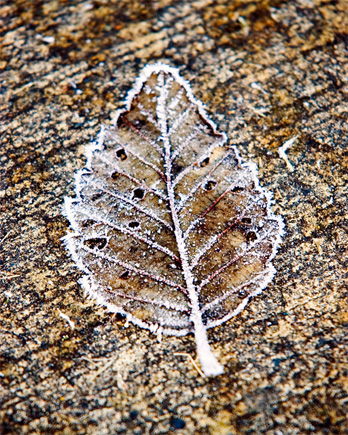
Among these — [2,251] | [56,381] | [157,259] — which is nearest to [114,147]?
[157,259]

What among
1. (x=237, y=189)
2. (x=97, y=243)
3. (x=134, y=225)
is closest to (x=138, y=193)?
(x=134, y=225)

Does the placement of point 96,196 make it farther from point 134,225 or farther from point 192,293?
point 192,293

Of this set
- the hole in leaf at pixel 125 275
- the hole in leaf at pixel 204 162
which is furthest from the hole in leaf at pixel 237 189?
the hole in leaf at pixel 125 275

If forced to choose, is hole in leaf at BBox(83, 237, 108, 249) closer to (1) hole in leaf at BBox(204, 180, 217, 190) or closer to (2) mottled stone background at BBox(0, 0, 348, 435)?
(2) mottled stone background at BBox(0, 0, 348, 435)

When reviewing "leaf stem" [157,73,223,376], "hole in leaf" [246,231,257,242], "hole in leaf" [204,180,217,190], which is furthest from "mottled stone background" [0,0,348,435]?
"hole in leaf" [204,180,217,190]

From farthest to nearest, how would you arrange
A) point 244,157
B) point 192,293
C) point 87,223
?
point 244,157 → point 87,223 → point 192,293

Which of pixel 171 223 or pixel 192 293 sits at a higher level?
pixel 171 223

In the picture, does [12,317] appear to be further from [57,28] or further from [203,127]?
[57,28]
